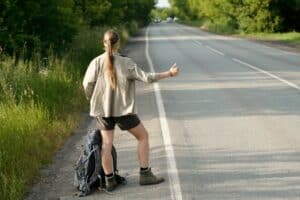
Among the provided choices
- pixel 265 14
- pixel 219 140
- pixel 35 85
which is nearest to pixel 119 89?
pixel 219 140

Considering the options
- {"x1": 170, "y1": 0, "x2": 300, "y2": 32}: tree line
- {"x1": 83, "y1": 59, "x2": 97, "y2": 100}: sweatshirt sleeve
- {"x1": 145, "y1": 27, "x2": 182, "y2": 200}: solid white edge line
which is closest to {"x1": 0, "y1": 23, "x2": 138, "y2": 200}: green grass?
{"x1": 83, "y1": 59, "x2": 97, "y2": 100}: sweatshirt sleeve

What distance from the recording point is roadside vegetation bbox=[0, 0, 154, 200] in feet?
24.6

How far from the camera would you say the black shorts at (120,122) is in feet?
21.2

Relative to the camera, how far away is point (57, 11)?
15195 millimetres

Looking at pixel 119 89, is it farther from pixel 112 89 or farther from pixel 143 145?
pixel 143 145

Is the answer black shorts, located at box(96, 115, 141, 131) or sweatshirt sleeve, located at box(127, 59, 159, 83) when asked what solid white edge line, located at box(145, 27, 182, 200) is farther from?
sweatshirt sleeve, located at box(127, 59, 159, 83)

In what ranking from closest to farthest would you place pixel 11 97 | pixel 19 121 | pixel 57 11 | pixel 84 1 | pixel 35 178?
pixel 35 178 → pixel 19 121 → pixel 11 97 → pixel 57 11 → pixel 84 1

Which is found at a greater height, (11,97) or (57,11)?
(57,11)

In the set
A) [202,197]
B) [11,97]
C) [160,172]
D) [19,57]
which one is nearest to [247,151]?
[160,172]

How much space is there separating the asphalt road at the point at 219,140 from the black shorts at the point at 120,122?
2.43 feet

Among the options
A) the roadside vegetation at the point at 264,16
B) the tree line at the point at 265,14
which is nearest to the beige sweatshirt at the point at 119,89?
the roadside vegetation at the point at 264,16

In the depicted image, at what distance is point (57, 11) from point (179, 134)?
7.16m

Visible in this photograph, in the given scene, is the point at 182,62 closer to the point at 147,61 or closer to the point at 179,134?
the point at 147,61

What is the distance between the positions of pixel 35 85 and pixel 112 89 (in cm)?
516
